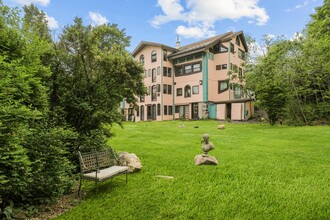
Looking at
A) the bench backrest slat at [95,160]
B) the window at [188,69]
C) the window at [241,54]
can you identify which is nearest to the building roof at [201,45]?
the window at [241,54]

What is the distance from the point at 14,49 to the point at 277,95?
69.4 ft

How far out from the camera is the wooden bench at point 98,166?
5.25 metres

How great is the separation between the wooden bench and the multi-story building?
22.8 m

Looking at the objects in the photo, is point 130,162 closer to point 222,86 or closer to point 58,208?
point 58,208

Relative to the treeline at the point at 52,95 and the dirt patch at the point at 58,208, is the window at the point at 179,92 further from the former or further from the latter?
the dirt patch at the point at 58,208

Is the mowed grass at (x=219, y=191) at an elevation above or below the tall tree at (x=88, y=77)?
below

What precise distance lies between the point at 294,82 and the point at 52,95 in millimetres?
24091

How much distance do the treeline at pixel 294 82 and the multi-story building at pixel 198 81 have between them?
591cm

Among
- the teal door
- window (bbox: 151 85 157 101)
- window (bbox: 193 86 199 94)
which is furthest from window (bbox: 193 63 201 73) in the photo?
window (bbox: 151 85 157 101)

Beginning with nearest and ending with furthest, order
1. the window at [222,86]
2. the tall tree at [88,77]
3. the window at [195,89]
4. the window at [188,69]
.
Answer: the tall tree at [88,77], the window at [222,86], the window at [188,69], the window at [195,89]

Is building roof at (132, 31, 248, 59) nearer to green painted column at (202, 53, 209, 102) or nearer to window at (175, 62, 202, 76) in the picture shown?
green painted column at (202, 53, 209, 102)

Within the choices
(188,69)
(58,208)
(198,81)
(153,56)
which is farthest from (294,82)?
(58,208)

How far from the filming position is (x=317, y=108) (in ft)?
76.9

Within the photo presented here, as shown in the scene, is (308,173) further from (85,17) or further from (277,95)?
(277,95)
